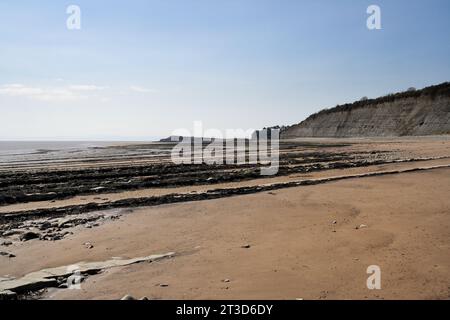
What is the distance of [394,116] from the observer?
58125mm

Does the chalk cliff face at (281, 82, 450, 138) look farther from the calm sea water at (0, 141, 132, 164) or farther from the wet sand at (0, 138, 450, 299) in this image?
the wet sand at (0, 138, 450, 299)

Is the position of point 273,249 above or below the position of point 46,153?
below

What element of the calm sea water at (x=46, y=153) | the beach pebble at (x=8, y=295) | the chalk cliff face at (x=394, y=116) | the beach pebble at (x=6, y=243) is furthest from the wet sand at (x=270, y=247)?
the chalk cliff face at (x=394, y=116)

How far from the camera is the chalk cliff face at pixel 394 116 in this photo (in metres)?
50.8

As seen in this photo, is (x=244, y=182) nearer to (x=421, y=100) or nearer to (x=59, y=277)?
(x=59, y=277)

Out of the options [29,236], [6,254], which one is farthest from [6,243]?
[6,254]

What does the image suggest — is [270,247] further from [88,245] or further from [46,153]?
[46,153]

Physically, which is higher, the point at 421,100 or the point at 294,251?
the point at 421,100

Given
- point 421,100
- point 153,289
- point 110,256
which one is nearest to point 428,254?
point 153,289

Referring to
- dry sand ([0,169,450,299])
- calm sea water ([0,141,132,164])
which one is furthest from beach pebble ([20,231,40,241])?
calm sea water ([0,141,132,164])

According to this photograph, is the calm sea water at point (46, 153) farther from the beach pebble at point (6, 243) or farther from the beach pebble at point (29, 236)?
the beach pebble at point (6, 243)

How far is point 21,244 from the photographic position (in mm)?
7199
